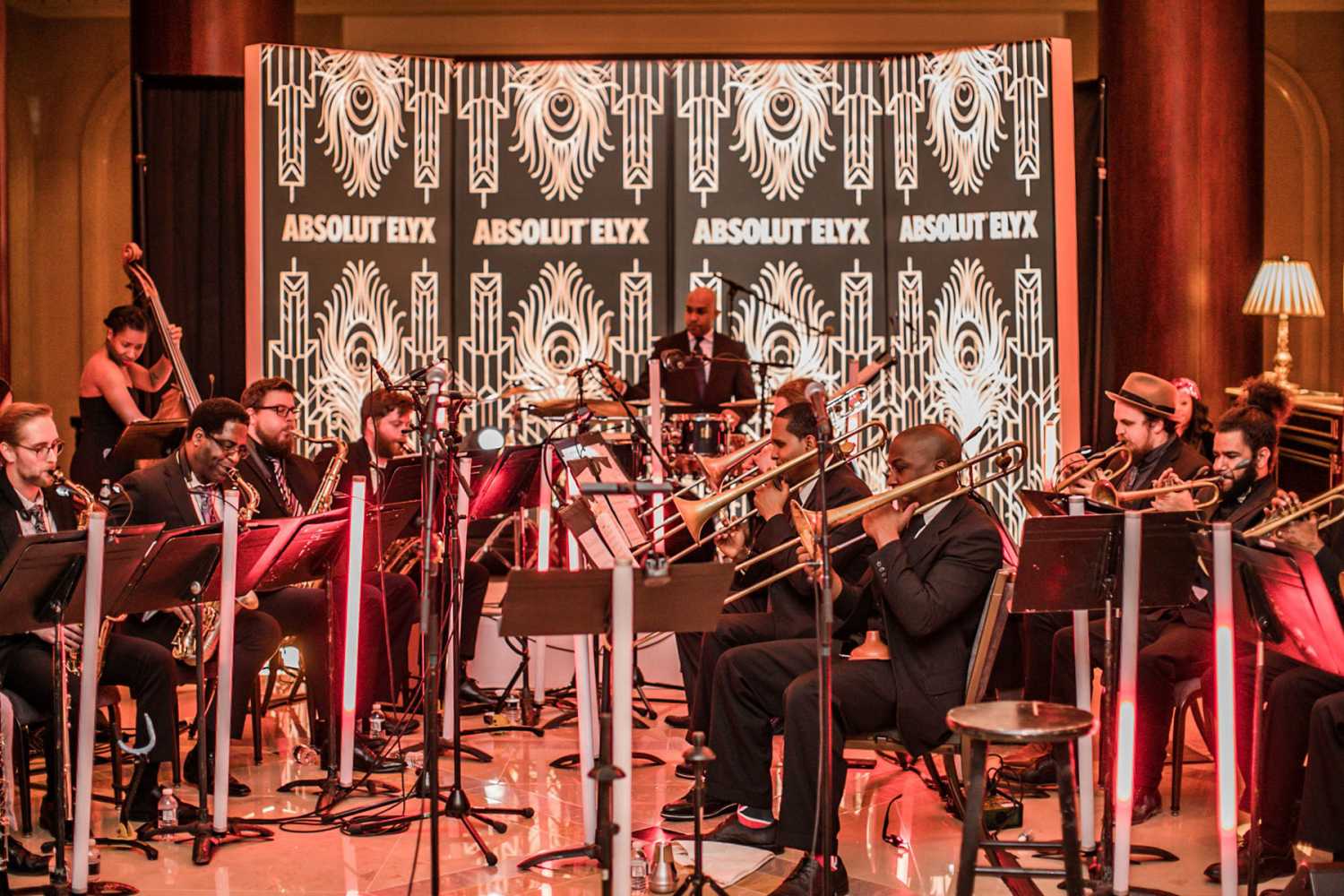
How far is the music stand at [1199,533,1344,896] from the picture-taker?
4156 mm

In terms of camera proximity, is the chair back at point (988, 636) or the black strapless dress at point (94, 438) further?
the black strapless dress at point (94, 438)

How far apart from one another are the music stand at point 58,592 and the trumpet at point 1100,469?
332cm

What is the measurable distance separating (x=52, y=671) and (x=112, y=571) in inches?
22.6

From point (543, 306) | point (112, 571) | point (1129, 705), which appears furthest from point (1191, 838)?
point (543, 306)

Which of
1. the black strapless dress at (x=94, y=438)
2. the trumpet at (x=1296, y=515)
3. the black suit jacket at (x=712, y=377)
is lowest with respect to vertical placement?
the trumpet at (x=1296, y=515)

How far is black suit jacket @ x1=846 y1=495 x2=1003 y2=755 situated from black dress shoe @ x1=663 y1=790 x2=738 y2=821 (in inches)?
33.8

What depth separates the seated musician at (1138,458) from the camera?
630 centimetres

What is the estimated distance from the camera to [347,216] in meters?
9.21

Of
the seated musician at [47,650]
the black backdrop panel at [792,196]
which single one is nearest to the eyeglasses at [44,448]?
the seated musician at [47,650]

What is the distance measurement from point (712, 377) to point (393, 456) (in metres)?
2.63

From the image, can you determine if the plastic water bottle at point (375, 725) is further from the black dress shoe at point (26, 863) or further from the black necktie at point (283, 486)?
the black dress shoe at point (26, 863)

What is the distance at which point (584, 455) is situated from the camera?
5363 mm

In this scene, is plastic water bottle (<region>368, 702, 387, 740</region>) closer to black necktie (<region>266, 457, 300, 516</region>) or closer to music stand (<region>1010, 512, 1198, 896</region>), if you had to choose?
black necktie (<region>266, 457, 300, 516</region>)

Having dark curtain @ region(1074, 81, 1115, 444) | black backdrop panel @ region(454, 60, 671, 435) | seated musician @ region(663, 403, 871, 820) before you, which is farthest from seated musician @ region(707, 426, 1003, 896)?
black backdrop panel @ region(454, 60, 671, 435)
